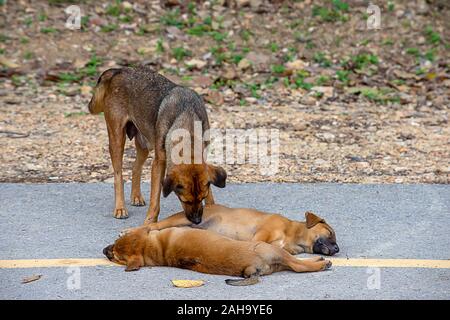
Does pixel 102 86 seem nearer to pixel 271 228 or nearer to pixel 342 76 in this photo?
pixel 271 228

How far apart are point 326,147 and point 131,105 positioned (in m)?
2.72

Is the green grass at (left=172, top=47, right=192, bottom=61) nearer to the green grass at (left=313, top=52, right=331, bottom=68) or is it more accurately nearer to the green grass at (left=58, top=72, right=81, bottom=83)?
the green grass at (left=58, top=72, right=81, bottom=83)

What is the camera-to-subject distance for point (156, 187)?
309 inches

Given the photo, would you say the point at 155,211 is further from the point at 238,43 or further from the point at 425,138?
the point at 238,43

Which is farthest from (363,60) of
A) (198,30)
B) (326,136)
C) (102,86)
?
(102,86)

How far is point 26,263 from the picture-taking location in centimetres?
682

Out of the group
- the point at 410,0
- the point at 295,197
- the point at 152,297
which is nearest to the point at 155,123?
the point at 295,197

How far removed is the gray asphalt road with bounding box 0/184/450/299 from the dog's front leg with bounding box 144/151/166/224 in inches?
10.0

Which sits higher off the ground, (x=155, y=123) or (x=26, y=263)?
(x=155, y=123)

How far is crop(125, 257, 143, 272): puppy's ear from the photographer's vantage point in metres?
6.60

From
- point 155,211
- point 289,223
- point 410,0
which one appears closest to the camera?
point 289,223

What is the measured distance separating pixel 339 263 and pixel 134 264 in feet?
4.95

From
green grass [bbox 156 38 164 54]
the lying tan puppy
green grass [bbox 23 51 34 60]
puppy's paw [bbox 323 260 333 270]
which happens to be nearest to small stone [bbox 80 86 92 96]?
green grass [bbox 23 51 34 60]

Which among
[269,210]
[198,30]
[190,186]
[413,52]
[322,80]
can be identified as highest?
[198,30]
